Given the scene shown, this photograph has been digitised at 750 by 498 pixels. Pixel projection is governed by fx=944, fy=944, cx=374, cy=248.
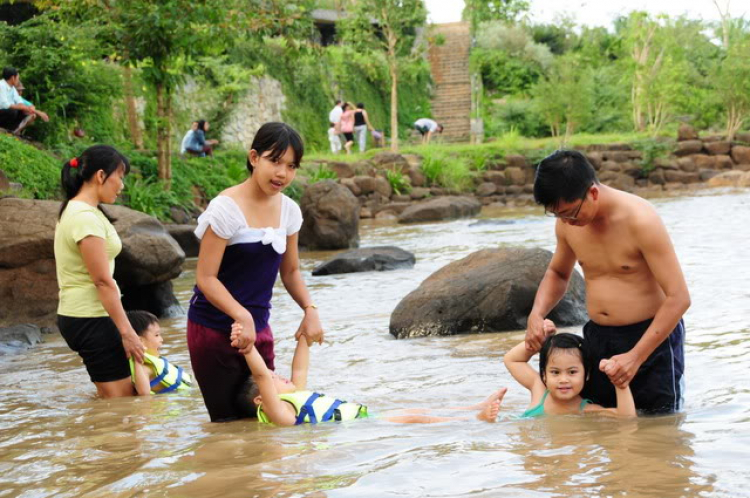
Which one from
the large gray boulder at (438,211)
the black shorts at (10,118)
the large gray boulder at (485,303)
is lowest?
the large gray boulder at (438,211)

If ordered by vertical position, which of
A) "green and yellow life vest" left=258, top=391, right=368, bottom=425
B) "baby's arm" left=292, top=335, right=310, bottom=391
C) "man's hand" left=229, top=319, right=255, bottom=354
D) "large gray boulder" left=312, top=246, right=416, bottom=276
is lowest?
"large gray boulder" left=312, top=246, right=416, bottom=276

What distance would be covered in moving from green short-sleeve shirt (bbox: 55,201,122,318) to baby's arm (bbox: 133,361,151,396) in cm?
46

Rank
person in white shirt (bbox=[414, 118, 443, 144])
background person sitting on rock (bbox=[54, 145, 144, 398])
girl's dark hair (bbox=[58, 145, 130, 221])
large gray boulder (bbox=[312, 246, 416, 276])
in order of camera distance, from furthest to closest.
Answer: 1. person in white shirt (bbox=[414, 118, 443, 144])
2. large gray boulder (bbox=[312, 246, 416, 276])
3. girl's dark hair (bbox=[58, 145, 130, 221])
4. background person sitting on rock (bbox=[54, 145, 144, 398])

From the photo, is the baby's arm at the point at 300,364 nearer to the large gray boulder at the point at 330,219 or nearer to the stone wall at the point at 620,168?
the large gray boulder at the point at 330,219

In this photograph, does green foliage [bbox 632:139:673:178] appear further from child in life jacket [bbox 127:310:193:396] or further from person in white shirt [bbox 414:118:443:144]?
child in life jacket [bbox 127:310:193:396]

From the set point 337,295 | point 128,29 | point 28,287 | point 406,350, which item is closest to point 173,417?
point 406,350

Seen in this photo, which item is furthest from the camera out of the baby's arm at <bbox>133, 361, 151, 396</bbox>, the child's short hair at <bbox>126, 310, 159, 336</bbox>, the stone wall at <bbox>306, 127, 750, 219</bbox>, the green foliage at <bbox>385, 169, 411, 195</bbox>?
the stone wall at <bbox>306, 127, 750, 219</bbox>

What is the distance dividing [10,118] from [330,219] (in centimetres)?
594

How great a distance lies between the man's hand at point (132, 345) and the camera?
19.0ft

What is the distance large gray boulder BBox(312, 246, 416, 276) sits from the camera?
46.3ft

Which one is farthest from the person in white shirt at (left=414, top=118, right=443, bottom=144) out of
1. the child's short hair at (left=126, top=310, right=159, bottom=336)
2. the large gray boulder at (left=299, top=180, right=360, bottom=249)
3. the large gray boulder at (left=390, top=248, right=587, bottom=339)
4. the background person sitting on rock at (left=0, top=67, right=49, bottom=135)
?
the child's short hair at (left=126, top=310, right=159, bottom=336)

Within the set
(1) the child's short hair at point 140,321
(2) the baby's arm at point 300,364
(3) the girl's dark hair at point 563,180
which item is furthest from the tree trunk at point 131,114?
(3) the girl's dark hair at point 563,180

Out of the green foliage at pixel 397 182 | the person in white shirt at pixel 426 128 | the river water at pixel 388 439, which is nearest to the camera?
the river water at pixel 388 439

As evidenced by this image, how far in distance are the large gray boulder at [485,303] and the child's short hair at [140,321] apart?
272cm
